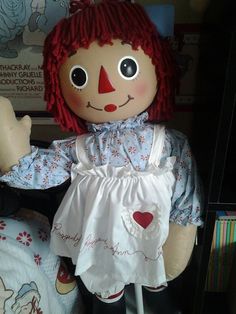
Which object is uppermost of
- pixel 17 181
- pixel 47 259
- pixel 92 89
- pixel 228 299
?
pixel 92 89

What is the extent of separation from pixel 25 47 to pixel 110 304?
661 mm

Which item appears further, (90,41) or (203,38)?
(203,38)

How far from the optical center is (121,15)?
0.62 m

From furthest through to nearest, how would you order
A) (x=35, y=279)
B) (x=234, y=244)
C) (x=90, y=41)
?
(x=234, y=244) → (x=35, y=279) → (x=90, y=41)

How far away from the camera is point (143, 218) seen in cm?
67

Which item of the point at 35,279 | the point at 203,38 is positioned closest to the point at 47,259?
the point at 35,279

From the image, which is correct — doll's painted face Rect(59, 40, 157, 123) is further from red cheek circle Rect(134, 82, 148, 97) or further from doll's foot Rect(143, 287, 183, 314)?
doll's foot Rect(143, 287, 183, 314)

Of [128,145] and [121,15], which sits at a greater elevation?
[121,15]

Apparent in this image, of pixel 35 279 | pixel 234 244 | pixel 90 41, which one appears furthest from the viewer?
pixel 234 244

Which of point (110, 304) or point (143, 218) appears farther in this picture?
point (110, 304)

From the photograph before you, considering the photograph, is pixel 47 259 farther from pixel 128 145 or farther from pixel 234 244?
pixel 234 244

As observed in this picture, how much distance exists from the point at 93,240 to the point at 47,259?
19cm

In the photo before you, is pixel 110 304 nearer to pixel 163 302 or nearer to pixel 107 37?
pixel 163 302

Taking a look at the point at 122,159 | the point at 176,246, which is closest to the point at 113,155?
the point at 122,159
